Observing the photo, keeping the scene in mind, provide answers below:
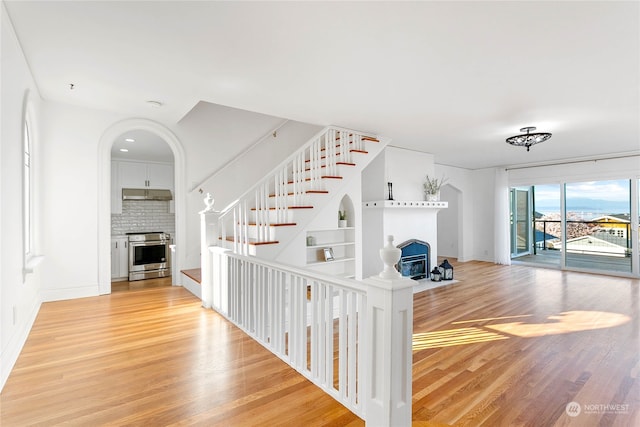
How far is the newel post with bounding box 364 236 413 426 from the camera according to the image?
1533mm

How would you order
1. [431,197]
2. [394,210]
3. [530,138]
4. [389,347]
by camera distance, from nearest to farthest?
1. [389,347]
2. [530,138]
3. [394,210]
4. [431,197]

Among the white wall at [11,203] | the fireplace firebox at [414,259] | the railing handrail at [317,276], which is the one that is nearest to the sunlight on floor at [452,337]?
the railing handrail at [317,276]

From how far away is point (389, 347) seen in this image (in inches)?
60.3

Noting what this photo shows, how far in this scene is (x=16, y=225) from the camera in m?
2.54

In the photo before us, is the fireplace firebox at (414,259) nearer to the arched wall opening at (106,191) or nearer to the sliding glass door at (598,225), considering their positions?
the sliding glass door at (598,225)

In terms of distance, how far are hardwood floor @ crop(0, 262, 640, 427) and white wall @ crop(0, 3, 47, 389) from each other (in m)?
0.20

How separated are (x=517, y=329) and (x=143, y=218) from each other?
22.3 ft

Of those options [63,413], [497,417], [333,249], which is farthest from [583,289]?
[63,413]

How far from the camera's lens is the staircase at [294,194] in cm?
367

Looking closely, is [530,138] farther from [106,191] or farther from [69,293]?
[69,293]

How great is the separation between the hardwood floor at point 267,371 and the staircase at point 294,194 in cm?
95

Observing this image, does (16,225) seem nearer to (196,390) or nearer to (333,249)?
(196,390)

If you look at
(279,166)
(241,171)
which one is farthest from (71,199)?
(279,166)

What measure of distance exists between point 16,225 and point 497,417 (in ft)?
12.4
